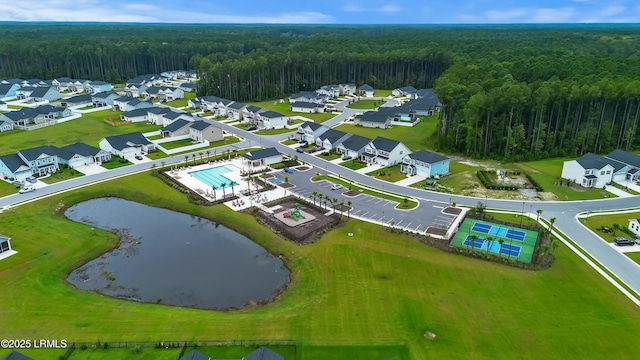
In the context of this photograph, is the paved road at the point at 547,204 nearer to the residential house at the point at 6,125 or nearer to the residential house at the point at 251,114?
the residential house at the point at 251,114

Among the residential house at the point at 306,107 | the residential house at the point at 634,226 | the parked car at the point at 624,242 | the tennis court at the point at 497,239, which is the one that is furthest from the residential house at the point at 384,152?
the residential house at the point at 306,107

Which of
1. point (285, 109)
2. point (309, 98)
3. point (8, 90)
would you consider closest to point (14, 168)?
point (285, 109)

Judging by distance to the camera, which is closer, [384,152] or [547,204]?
[547,204]

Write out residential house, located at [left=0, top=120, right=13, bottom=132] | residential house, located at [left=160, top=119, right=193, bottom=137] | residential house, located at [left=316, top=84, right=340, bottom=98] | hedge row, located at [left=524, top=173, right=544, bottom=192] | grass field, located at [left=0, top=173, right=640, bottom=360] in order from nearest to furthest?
grass field, located at [left=0, top=173, right=640, bottom=360] < hedge row, located at [left=524, top=173, right=544, bottom=192] < residential house, located at [left=160, top=119, right=193, bottom=137] < residential house, located at [left=0, top=120, right=13, bottom=132] < residential house, located at [left=316, top=84, right=340, bottom=98]

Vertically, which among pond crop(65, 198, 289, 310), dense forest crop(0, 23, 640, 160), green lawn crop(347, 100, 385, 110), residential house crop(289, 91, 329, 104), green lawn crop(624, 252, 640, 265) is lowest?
pond crop(65, 198, 289, 310)

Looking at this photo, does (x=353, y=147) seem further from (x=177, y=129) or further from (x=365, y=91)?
(x=365, y=91)

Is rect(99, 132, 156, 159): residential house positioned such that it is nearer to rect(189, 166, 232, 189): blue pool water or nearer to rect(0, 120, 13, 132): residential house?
rect(189, 166, 232, 189): blue pool water

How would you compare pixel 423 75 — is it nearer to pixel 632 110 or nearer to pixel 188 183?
pixel 632 110

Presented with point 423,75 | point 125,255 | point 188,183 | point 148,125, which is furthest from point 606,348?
point 423,75

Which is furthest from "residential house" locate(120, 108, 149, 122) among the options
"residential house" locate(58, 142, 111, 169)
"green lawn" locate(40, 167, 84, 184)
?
"green lawn" locate(40, 167, 84, 184)
